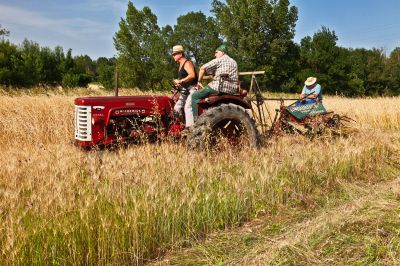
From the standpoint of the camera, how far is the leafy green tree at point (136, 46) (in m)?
33.8

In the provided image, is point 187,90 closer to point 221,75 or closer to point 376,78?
point 221,75

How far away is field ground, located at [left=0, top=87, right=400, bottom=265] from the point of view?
2.85 metres

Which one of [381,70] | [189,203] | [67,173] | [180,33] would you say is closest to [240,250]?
[189,203]

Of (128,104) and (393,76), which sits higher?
(393,76)

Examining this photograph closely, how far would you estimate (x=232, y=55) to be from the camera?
1672 inches

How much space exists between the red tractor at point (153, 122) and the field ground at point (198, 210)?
1.17ft

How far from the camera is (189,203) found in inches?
135

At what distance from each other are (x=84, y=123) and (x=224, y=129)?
2050mm

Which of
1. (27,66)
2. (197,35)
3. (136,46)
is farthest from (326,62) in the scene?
(27,66)

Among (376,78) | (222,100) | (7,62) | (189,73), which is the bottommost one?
(222,100)

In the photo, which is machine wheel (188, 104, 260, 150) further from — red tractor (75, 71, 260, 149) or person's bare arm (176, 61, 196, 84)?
person's bare arm (176, 61, 196, 84)

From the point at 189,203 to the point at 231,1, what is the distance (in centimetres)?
4288

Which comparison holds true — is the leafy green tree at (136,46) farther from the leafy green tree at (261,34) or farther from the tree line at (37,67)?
the leafy green tree at (261,34)

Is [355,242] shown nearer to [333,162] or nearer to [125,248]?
[125,248]
